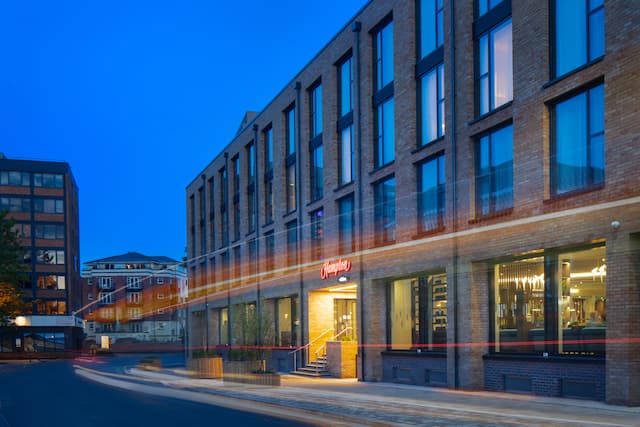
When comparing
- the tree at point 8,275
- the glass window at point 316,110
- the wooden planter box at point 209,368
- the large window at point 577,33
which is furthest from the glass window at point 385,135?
the tree at point 8,275

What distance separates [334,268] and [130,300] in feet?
306

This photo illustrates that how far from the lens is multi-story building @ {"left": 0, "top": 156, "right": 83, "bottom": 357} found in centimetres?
8312

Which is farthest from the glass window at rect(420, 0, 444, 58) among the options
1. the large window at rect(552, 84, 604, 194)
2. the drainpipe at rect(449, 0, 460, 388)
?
the large window at rect(552, 84, 604, 194)

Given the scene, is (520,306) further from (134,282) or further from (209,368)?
(134,282)

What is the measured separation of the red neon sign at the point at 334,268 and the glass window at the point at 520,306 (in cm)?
825

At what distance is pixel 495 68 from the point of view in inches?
766

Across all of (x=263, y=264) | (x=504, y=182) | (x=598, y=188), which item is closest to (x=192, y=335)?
(x=263, y=264)

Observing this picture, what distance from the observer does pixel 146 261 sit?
114438 millimetres

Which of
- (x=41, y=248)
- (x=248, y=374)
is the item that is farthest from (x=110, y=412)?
(x=41, y=248)

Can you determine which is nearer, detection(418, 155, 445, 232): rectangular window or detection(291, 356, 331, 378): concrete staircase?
detection(418, 155, 445, 232): rectangular window

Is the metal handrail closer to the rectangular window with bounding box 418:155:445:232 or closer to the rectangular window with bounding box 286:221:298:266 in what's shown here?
the rectangular window with bounding box 286:221:298:266

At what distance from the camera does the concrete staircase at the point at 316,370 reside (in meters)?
27.8

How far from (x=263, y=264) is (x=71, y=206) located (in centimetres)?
6039

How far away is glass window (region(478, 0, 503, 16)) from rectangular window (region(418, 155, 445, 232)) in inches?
179
